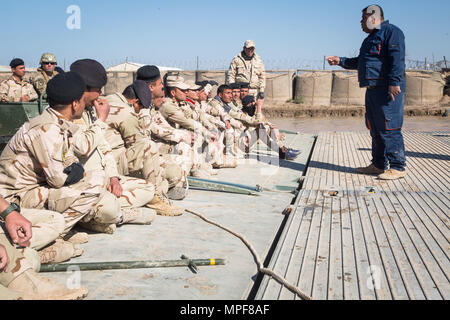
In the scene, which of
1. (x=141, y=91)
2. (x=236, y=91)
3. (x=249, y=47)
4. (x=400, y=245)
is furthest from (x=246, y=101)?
(x=400, y=245)

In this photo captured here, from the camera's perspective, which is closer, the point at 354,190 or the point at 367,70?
the point at 354,190

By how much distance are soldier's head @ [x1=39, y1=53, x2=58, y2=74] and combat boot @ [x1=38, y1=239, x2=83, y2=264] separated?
5.72 m

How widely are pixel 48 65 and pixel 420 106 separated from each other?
12.8 meters

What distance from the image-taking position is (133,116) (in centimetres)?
366

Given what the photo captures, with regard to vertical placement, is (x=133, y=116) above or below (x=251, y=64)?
below

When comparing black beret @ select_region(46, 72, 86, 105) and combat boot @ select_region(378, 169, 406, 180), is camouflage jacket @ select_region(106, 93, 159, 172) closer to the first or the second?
black beret @ select_region(46, 72, 86, 105)

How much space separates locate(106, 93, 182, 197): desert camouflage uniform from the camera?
12.0ft

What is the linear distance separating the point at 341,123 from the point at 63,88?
1328cm

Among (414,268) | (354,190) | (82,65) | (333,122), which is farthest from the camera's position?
(333,122)

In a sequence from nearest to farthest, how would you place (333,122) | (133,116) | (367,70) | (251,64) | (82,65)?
(82,65), (133,116), (367,70), (251,64), (333,122)

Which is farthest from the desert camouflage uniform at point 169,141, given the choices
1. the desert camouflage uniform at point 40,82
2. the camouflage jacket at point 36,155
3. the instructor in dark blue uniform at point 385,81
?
the desert camouflage uniform at point 40,82
